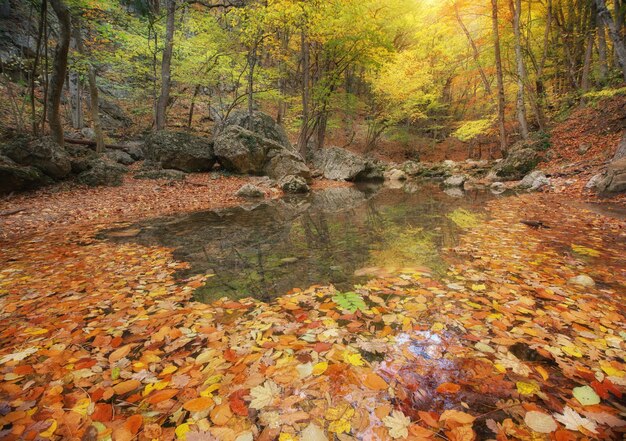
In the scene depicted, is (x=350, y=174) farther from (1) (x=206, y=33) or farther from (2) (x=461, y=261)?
(2) (x=461, y=261)

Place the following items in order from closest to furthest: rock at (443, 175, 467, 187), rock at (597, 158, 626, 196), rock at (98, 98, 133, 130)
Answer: rock at (597, 158, 626, 196) → rock at (443, 175, 467, 187) → rock at (98, 98, 133, 130)

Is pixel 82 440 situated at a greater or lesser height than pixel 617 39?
lesser

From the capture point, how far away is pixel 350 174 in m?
15.0

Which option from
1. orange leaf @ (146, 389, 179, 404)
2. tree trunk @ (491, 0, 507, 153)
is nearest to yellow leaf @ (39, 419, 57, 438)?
orange leaf @ (146, 389, 179, 404)

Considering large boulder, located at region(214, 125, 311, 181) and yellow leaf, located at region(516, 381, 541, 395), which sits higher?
large boulder, located at region(214, 125, 311, 181)

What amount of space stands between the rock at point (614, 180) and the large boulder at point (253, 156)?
9.34 meters

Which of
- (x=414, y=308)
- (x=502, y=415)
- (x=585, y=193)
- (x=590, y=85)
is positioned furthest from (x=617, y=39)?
(x=502, y=415)

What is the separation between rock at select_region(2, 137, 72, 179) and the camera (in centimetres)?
792

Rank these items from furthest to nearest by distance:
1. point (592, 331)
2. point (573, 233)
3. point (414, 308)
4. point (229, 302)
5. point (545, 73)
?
Result: point (545, 73)
point (573, 233)
point (229, 302)
point (414, 308)
point (592, 331)

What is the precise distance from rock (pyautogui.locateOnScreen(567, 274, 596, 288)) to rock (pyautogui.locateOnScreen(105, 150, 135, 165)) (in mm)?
14834

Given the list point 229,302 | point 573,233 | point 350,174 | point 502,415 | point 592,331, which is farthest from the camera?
point 350,174

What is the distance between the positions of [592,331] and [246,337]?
96.3 inches

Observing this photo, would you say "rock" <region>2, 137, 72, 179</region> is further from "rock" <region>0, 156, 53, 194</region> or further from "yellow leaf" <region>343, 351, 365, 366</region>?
"yellow leaf" <region>343, 351, 365, 366</region>

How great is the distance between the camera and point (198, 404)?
5.01 feet
